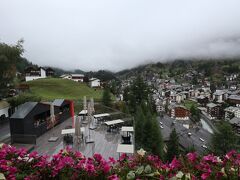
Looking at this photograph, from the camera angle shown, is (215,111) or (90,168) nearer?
(90,168)

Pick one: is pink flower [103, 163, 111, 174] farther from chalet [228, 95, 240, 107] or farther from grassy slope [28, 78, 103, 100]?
Result: chalet [228, 95, 240, 107]

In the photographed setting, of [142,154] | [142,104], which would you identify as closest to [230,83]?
[142,104]

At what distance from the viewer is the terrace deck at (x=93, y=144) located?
12.7 meters

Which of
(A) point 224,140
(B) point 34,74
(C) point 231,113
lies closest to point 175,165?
(A) point 224,140

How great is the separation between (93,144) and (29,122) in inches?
188

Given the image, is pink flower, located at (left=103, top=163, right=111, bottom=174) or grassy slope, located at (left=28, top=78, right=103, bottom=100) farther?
grassy slope, located at (left=28, top=78, right=103, bottom=100)

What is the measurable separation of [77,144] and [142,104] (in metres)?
24.8

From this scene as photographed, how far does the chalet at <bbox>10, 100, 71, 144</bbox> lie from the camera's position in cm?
1395

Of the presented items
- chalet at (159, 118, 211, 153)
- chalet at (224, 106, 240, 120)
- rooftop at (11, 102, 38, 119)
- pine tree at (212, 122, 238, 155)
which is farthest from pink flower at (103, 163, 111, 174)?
chalet at (224, 106, 240, 120)

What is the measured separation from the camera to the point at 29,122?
585 inches

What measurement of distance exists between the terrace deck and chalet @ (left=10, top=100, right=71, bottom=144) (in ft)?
1.98

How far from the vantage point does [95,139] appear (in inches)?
592

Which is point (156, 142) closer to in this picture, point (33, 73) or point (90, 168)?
point (90, 168)

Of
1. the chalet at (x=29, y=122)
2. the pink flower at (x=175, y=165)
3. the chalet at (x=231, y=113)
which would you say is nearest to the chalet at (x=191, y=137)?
the chalet at (x=231, y=113)
